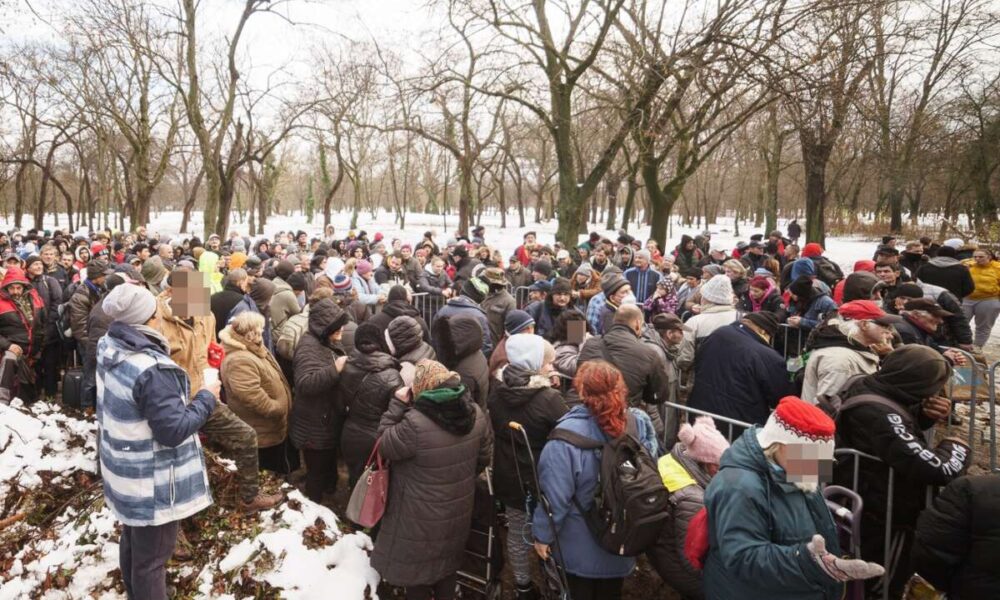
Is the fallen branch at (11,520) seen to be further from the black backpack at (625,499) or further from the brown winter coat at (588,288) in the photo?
the brown winter coat at (588,288)

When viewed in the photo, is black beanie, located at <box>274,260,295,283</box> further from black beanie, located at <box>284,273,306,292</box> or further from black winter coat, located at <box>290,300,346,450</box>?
black winter coat, located at <box>290,300,346,450</box>

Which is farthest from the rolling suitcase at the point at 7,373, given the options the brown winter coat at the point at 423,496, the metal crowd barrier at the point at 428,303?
the brown winter coat at the point at 423,496

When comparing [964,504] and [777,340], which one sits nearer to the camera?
[964,504]

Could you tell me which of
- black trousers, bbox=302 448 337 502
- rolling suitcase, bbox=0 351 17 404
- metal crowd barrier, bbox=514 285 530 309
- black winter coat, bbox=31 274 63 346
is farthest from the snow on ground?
metal crowd barrier, bbox=514 285 530 309

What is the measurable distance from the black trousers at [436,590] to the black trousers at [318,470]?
5.64ft

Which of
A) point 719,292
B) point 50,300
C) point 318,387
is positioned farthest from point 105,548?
point 719,292

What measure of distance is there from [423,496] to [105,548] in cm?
264

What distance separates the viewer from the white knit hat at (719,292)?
217 inches

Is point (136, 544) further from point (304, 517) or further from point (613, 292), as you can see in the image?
point (613, 292)

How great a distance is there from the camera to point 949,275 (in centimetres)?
816

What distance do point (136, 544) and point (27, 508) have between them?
2.31 metres

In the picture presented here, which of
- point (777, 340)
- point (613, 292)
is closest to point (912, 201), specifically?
point (777, 340)

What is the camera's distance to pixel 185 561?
406cm

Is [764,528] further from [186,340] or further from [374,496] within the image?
[186,340]
